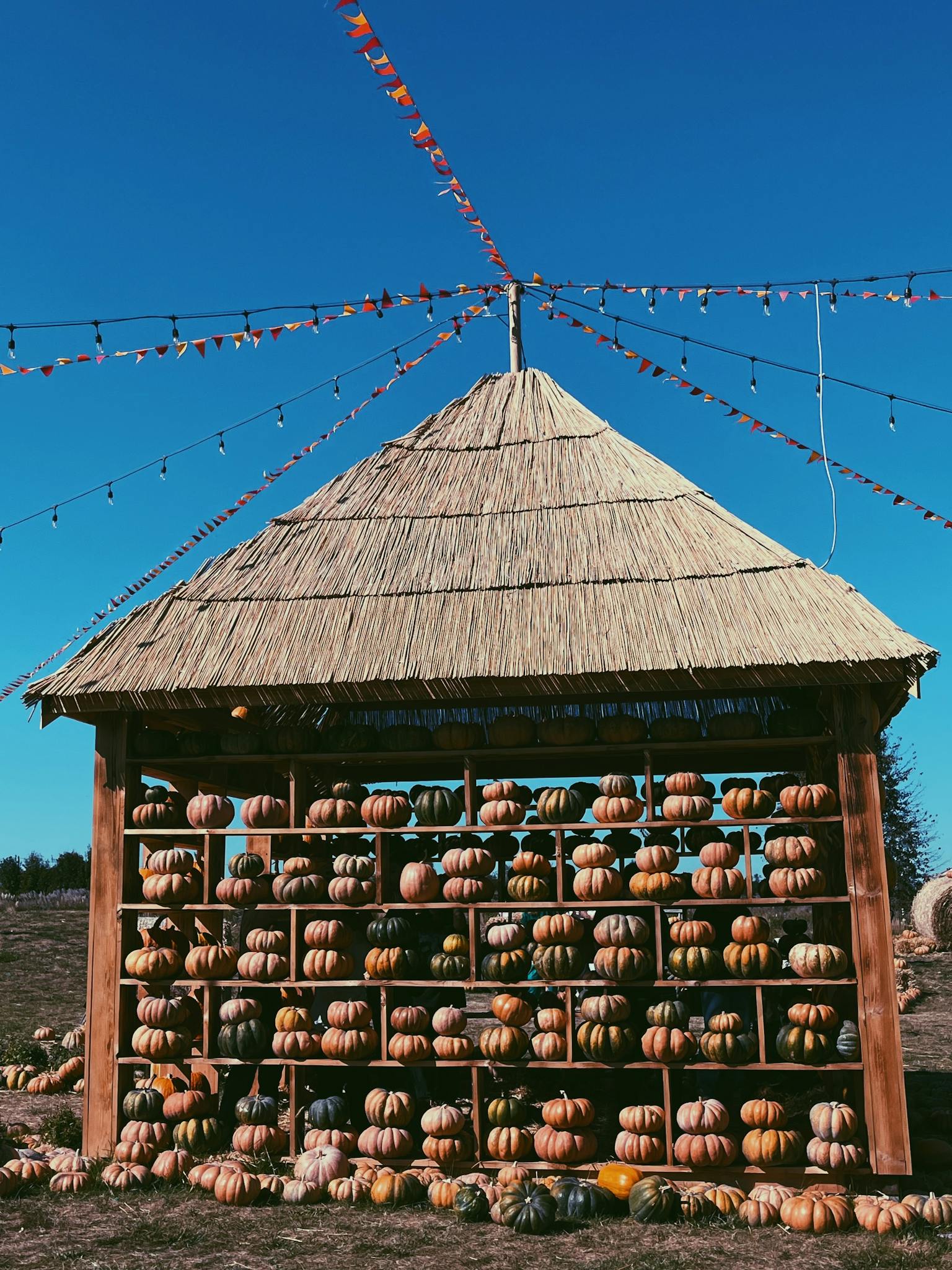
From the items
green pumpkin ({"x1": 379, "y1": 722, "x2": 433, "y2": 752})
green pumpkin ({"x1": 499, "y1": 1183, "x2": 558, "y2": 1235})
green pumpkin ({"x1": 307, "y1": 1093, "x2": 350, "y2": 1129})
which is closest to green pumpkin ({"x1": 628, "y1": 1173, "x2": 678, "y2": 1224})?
green pumpkin ({"x1": 499, "y1": 1183, "x2": 558, "y2": 1235})

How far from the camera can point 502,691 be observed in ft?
25.9

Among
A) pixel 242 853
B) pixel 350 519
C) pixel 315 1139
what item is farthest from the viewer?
pixel 350 519

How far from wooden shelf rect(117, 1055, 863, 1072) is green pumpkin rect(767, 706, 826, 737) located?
2175 millimetres

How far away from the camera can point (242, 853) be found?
8.31 m

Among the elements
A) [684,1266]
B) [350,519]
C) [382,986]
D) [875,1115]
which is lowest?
[684,1266]

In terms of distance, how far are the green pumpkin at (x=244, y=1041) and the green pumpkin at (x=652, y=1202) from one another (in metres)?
2.73

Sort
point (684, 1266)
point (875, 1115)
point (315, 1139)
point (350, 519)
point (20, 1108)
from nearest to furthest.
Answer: point (684, 1266), point (875, 1115), point (315, 1139), point (350, 519), point (20, 1108)

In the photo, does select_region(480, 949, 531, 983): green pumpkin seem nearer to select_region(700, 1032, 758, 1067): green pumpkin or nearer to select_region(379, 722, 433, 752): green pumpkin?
select_region(700, 1032, 758, 1067): green pumpkin

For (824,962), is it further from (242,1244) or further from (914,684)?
(242,1244)

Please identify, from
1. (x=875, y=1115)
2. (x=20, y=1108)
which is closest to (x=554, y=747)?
(x=875, y=1115)

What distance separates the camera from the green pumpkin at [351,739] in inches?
329

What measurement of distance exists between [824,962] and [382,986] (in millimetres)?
3003

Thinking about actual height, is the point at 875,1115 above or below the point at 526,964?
below

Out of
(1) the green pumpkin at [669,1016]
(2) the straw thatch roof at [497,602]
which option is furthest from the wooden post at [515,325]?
(1) the green pumpkin at [669,1016]
